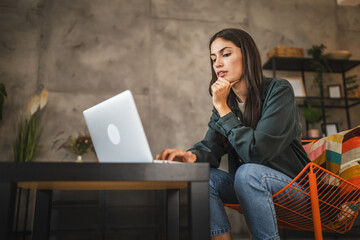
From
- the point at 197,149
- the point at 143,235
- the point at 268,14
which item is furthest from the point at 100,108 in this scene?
the point at 268,14

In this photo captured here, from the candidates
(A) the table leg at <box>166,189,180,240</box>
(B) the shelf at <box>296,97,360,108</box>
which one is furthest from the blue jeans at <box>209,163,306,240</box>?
(B) the shelf at <box>296,97,360,108</box>

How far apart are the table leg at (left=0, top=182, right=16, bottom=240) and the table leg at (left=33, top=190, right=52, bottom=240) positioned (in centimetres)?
58

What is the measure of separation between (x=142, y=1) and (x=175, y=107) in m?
1.31

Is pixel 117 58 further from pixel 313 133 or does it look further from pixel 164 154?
pixel 164 154

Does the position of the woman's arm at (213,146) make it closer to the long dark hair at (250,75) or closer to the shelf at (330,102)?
the long dark hair at (250,75)

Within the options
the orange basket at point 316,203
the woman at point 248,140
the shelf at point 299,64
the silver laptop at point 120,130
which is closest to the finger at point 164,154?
the woman at point 248,140

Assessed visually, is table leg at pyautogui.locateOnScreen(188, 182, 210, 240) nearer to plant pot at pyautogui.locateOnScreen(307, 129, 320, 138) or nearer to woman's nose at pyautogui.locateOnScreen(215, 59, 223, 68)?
woman's nose at pyautogui.locateOnScreen(215, 59, 223, 68)

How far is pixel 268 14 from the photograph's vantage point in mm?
3850

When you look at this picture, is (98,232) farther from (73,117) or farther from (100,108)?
(100,108)

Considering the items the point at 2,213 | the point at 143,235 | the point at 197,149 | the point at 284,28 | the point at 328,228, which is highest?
the point at 284,28

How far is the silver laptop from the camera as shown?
93 centimetres

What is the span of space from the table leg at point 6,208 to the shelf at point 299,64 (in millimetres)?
3105

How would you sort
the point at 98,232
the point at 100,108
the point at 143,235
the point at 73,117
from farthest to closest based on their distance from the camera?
the point at 73,117, the point at 143,235, the point at 98,232, the point at 100,108

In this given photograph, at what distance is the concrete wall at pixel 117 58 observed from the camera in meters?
3.27
